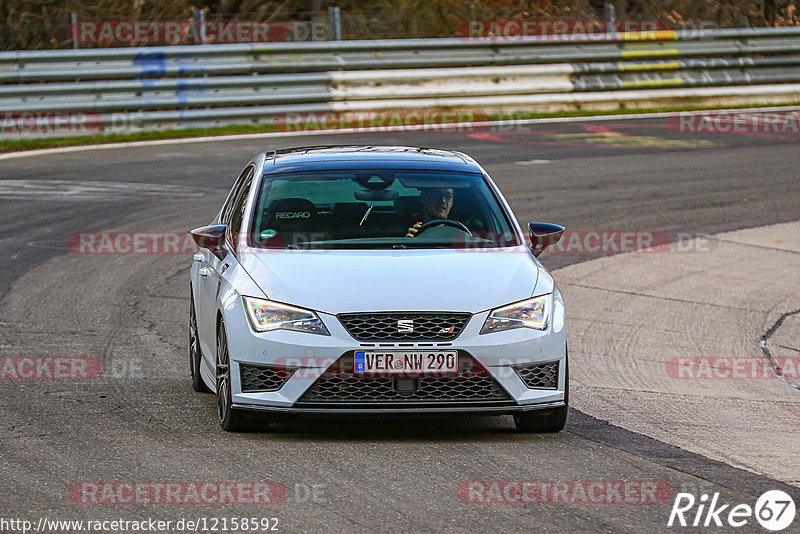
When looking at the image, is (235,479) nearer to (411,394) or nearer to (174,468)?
(174,468)

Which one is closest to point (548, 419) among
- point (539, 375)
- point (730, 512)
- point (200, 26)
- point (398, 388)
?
point (539, 375)

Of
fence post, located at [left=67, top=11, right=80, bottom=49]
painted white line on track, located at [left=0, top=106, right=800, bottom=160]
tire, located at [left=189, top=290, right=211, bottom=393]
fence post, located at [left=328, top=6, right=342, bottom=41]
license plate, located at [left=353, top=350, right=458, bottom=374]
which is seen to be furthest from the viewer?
fence post, located at [left=328, top=6, right=342, bottom=41]

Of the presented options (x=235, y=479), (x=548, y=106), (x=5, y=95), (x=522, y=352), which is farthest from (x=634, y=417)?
(x=548, y=106)

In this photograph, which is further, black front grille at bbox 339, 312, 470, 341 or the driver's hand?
the driver's hand

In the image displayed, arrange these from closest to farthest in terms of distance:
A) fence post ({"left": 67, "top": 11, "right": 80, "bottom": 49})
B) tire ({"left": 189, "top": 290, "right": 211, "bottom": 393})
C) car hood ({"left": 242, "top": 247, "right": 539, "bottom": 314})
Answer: car hood ({"left": 242, "top": 247, "right": 539, "bottom": 314}) → tire ({"left": 189, "top": 290, "right": 211, "bottom": 393}) → fence post ({"left": 67, "top": 11, "right": 80, "bottom": 49})

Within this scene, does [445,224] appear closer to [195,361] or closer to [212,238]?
[212,238]

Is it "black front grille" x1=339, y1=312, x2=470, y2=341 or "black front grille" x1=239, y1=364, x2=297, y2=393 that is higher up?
"black front grille" x1=339, y1=312, x2=470, y2=341

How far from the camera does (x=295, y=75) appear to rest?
73.2 feet

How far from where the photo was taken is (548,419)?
7.34m

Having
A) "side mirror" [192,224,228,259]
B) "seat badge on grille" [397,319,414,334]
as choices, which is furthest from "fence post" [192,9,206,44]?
"seat badge on grille" [397,319,414,334]

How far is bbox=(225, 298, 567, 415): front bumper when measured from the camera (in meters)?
6.94

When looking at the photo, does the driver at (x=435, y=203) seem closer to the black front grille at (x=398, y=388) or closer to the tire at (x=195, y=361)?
the black front grille at (x=398, y=388)

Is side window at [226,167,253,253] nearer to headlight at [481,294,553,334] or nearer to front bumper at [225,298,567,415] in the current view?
front bumper at [225,298,567,415]

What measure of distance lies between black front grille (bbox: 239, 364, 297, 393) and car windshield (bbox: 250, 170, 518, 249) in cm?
99
